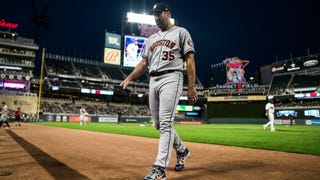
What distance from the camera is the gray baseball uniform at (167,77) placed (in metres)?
3.42

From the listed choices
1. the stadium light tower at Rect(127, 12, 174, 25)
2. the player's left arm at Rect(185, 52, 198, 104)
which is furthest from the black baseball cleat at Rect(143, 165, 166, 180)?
the stadium light tower at Rect(127, 12, 174, 25)

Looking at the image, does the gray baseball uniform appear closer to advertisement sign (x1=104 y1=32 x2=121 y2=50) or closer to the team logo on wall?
advertisement sign (x1=104 y1=32 x2=121 y2=50)

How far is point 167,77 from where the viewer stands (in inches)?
138

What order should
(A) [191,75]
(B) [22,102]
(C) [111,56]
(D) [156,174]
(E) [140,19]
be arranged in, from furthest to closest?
(B) [22,102] < (E) [140,19] < (C) [111,56] < (A) [191,75] < (D) [156,174]

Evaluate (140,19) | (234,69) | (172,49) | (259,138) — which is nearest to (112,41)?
(140,19)

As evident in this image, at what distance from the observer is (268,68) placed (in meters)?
73.3

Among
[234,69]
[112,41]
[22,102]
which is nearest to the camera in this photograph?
[112,41]

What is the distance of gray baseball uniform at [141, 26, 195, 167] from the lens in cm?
342

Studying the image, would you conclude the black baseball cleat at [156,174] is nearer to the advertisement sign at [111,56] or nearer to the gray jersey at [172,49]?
the gray jersey at [172,49]

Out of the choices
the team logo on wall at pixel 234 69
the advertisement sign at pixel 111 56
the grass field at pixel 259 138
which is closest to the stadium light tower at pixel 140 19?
the advertisement sign at pixel 111 56

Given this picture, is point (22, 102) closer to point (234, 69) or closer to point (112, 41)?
point (112, 41)

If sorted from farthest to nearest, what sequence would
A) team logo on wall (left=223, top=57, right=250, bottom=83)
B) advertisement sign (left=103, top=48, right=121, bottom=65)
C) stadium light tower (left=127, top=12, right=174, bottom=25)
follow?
team logo on wall (left=223, top=57, right=250, bottom=83) → stadium light tower (left=127, top=12, right=174, bottom=25) → advertisement sign (left=103, top=48, right=121, bottom=65)

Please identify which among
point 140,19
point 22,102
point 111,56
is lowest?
point 22,102

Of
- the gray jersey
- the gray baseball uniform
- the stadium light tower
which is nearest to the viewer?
the gray baseball uniform
